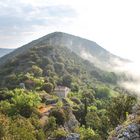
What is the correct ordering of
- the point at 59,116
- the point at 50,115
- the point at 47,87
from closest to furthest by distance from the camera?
the point at 59,116
the point at 50,115
the point at 47,87

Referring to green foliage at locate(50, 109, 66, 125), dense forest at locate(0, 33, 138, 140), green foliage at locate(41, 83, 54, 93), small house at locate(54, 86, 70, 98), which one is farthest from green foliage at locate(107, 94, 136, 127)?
green foliage at locate(41, 83, 54, 93)

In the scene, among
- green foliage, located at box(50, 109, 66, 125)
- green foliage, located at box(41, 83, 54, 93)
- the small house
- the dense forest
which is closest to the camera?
the dense forest

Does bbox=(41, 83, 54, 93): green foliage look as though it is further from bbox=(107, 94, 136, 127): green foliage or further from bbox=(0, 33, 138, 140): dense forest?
bbox=(107, 94, 136, 127): green foliage

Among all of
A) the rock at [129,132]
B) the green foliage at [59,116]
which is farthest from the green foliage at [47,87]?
the rock at [129,132]

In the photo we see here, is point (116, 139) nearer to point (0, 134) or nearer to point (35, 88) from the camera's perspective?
point (0, 134)

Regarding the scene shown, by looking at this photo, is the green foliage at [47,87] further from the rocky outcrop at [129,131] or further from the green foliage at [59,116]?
the rocky outcrop at [129,131]

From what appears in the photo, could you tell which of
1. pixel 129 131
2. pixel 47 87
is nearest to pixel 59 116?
pixel 47 87

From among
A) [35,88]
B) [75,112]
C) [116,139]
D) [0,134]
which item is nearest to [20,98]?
[75,112]

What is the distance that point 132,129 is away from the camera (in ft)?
84.9

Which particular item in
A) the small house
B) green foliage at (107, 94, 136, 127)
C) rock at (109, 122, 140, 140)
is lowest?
the small house

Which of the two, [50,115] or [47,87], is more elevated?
[47,87]

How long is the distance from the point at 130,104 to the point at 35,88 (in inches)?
4179

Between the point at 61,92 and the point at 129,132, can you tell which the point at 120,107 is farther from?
the point at 61,92

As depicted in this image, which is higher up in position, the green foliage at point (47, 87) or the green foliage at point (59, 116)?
the green foliage at point (47, 87)
